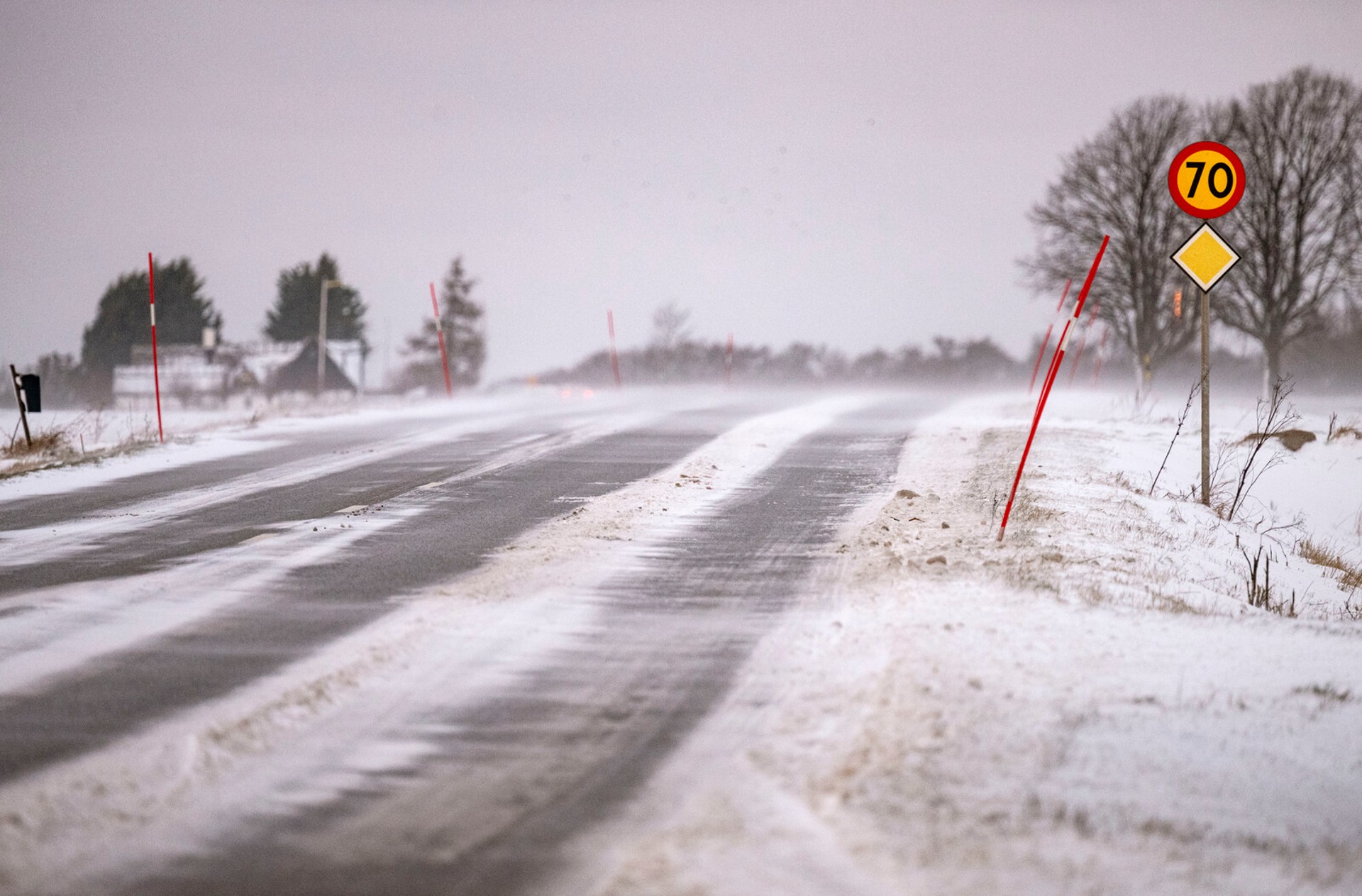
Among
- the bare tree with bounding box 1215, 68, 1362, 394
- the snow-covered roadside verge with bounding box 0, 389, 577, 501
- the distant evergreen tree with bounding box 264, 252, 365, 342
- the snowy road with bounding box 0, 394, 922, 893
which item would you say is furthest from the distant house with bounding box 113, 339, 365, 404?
the snowy road with bounding box 0, 394, 922, 893

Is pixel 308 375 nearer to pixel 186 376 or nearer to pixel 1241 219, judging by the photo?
pixel 186 376

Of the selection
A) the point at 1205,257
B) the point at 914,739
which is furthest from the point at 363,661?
the point at 1205,257

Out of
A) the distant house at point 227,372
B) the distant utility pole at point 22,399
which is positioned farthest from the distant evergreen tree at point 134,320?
the distant utility pole at point 22,399

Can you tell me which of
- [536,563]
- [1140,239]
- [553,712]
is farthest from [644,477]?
[1140,239]

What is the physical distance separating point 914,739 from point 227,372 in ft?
231

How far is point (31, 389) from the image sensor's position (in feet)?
42.8

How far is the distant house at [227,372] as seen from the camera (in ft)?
220

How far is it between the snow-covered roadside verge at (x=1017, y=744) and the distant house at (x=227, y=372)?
66.9 meters

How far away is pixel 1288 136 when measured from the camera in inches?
1266

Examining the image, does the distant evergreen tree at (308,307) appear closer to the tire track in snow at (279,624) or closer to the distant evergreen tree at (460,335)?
the distant evergreen tree at (460,335)

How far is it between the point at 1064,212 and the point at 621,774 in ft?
113

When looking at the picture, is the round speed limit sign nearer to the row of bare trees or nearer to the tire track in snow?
the tire track in snow

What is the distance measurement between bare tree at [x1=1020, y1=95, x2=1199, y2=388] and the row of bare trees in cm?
4

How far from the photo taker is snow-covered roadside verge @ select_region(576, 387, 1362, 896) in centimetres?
302
